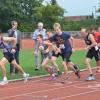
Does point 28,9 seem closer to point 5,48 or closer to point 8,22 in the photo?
point 8,22

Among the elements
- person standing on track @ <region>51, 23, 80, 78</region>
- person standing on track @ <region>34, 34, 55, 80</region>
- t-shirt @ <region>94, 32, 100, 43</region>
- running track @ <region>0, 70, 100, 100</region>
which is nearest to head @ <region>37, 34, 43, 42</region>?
person standing on track @ <region>34, 34, 55, 80</region>

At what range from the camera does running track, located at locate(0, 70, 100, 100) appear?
1111cm

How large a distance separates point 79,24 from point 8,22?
1139 centimetres

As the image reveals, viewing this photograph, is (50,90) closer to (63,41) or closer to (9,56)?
(9,56)

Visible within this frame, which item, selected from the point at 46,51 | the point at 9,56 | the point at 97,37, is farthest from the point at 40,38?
Answer: the point at 9,56

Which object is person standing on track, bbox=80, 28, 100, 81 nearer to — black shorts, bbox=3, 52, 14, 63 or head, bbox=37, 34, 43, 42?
head, bbox=37, 34, 43, 42

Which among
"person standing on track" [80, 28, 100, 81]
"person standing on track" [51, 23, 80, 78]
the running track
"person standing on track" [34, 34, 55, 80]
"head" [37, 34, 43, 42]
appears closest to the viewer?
the running track

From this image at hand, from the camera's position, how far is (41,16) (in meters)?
71.6

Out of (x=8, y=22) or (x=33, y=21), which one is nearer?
(x=8, y=22)

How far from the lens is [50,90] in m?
12.3

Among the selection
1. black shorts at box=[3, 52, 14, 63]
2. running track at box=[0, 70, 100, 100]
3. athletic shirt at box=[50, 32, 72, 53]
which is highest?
athletic shirt at box=[50, 32, 72, 53]

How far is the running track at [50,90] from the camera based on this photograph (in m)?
11.1

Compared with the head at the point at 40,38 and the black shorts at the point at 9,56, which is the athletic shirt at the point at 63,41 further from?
the black shorts at the point at 9,56

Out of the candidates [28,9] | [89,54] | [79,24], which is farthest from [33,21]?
[89,54]
